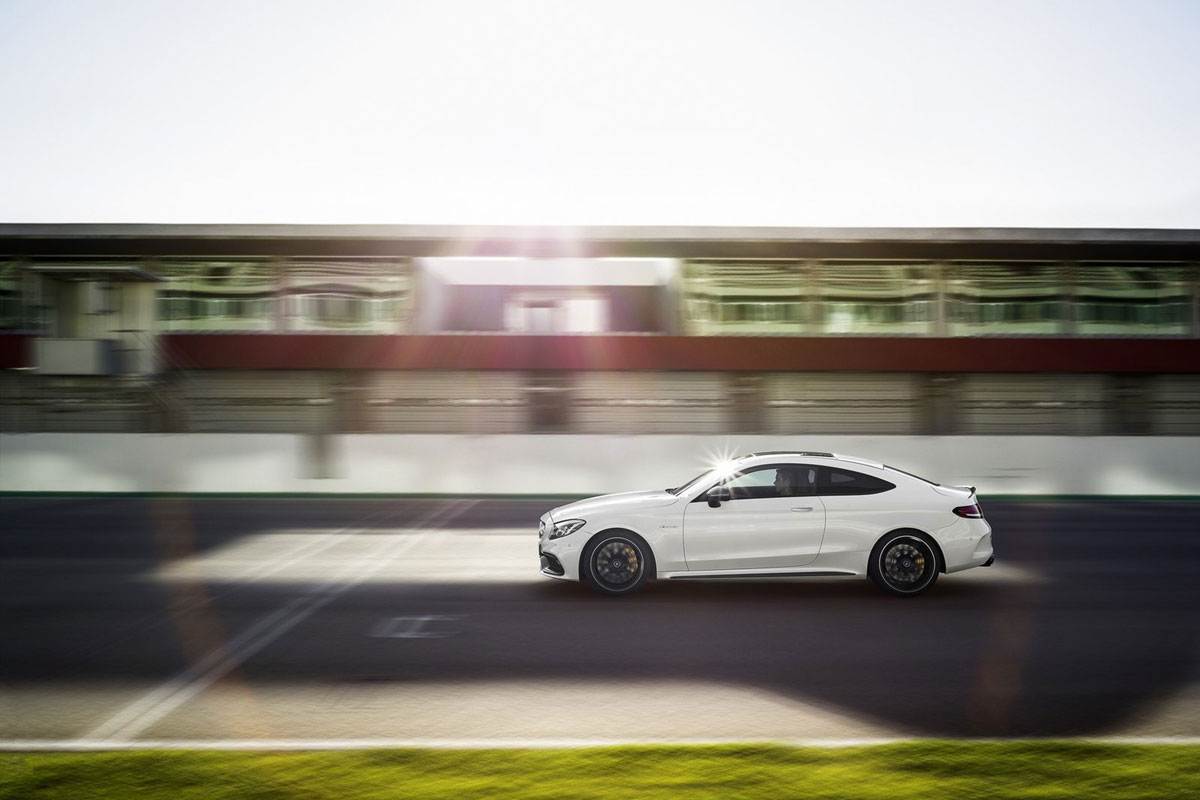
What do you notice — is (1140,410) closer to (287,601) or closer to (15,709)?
(287,601)

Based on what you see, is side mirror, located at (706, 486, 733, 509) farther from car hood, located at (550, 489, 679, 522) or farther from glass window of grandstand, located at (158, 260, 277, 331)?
glass window of grandstand, located at (158, 260, 277, 331)

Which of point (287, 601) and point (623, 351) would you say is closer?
point (287, 601)

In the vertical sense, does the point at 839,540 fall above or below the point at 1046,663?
above

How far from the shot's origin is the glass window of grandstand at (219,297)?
27.3 metres

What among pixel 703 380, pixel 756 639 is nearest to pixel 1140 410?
pixel 703 380

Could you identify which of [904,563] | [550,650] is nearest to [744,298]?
[904,563]

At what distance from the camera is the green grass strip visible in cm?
460

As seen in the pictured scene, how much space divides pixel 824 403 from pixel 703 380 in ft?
11.3

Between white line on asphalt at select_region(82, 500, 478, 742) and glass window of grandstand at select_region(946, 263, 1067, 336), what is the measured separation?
21189 mm

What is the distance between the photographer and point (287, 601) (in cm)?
962

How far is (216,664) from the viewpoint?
724 centimetres

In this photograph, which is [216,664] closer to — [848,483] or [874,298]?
[848,483]

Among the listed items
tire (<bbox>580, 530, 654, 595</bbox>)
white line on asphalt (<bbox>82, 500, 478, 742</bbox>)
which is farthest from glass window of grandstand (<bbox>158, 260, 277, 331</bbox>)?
tire (<bbox>580, 530, 654, 595</bbox>)

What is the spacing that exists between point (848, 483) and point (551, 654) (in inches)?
148
